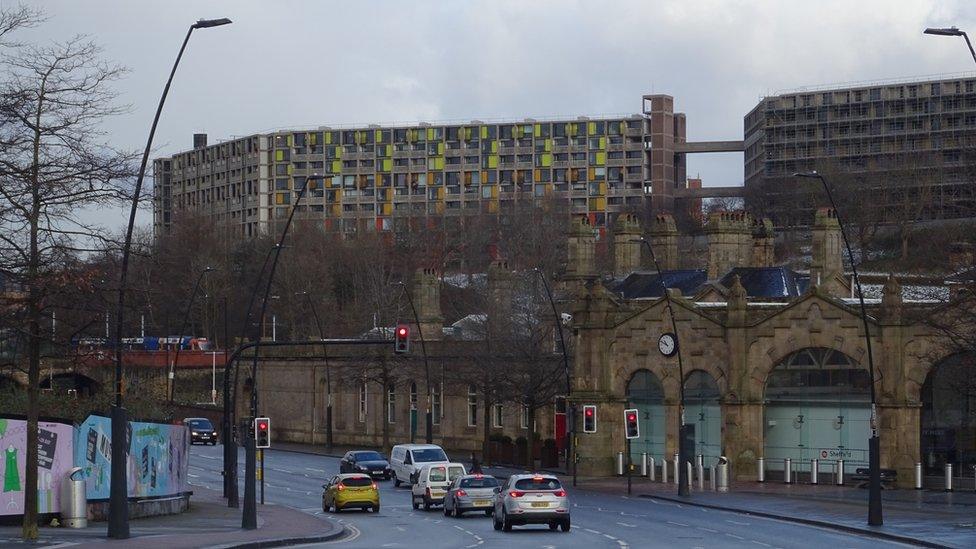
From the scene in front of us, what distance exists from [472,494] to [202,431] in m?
49.4

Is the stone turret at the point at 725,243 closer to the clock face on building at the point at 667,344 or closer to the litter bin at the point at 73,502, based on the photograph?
the clock face on building at the point at 667,344

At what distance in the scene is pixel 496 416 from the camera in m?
88.1

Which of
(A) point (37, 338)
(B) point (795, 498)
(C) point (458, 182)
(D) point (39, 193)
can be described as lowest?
(B) point (795, 498)

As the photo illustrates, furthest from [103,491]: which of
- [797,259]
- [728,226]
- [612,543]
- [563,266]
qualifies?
[563,266]

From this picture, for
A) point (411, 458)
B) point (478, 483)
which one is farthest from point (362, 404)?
point (478, 483)

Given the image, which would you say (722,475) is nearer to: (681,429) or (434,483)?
(681,429)

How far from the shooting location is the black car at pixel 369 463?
6875 cm

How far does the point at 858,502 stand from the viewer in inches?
2087

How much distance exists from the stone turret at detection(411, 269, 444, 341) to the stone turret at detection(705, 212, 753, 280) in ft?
56.9

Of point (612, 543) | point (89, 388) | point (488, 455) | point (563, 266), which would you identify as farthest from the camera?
point (563, 266)

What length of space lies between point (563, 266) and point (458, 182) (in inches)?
2456

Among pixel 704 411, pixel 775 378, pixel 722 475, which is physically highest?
pixel 775 378

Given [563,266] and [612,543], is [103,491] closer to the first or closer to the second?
[612,543]

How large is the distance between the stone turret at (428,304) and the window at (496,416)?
626 centimetres
